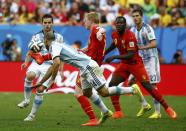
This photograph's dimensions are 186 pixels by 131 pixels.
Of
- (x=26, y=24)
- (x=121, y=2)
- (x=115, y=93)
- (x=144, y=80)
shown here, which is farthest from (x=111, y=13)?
(x=115, y=93)

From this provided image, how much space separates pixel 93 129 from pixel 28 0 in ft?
53.8

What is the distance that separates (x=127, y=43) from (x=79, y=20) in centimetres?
1226

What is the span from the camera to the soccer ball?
1529cm

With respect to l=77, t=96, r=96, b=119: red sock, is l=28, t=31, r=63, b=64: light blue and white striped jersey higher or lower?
higher

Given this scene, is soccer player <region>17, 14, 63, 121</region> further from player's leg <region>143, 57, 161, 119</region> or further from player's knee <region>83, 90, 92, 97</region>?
player's leg <region>143, 57, 161, 119</region>

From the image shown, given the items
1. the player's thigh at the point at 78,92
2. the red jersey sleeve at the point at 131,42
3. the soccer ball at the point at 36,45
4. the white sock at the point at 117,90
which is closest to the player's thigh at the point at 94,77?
the white sock at the point at 117,90

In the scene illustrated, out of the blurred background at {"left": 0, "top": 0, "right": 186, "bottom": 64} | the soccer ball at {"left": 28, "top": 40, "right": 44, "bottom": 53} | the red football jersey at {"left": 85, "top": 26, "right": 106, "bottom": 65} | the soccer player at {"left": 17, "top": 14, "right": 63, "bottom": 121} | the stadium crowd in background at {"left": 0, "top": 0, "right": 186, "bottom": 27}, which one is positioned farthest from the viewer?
the stadium crowd in background at {"left": 0, "top": 0, "right": 186, "bottom": 27}

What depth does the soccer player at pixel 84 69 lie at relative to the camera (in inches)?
540

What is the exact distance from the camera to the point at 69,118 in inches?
635

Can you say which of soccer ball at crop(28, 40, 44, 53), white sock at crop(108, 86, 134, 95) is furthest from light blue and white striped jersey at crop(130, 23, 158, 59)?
soccer ball at crop(28, 40, 44, 53)

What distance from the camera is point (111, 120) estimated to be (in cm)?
1570

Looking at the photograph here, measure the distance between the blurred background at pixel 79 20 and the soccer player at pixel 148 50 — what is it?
31.5ft

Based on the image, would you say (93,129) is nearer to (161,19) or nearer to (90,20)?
(90,20)

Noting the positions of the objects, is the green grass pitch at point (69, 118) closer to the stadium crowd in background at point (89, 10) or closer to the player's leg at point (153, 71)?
the player's leg at point (153, 71)
